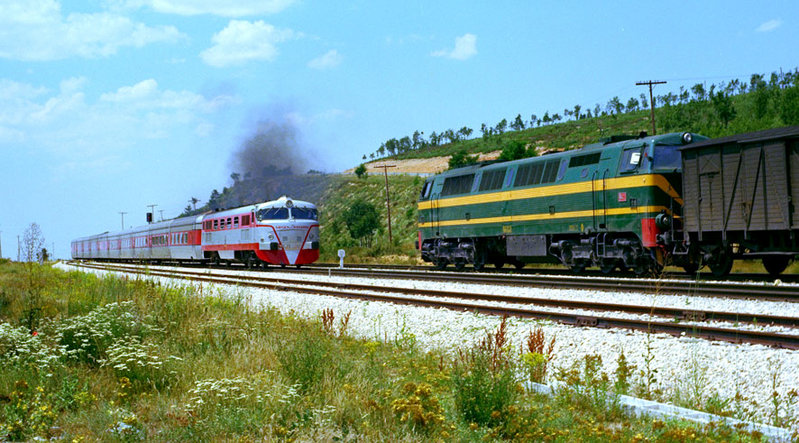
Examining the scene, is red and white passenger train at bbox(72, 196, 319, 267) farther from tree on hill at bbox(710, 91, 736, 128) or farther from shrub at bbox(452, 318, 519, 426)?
tree on hill at bbox(710, 91, 736, 128)

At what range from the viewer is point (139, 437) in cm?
510

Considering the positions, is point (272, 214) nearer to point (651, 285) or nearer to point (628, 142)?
point (628, 142)

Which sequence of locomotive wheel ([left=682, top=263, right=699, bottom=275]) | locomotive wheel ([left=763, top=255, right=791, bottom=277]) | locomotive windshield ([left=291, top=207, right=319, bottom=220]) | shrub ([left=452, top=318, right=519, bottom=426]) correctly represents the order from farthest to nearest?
locomotive windshield ([left=291, top=207, right=319, bottom=220])
locomotive wheel ([left=682, top=263, right=699, bottom=275])
locomotive wheel ([left=763, top=255, right=791, bottom=277])
shrub ([left=452, top=318, right=519, bottom=426])

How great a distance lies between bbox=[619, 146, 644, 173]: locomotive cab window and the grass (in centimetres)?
1058

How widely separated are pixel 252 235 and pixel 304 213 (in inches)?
98.2

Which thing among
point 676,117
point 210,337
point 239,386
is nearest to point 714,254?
point 210,337

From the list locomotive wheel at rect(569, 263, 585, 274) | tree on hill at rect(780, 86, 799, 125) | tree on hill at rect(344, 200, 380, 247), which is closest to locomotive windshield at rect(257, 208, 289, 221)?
locomotive wheel at rect(569, 263, 585, 274)

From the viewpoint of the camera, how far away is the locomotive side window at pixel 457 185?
2433cm

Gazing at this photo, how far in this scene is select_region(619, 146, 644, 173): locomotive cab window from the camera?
57.8 ft

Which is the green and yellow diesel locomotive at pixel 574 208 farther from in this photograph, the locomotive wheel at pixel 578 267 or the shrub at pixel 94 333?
the shrub at pixel 94 333

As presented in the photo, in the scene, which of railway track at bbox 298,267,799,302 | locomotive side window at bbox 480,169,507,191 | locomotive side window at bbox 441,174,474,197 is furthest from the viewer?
locomotive side window at bbox 441,174,474,197

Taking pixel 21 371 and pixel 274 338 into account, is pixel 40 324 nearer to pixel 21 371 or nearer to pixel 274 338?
pixel 21 371

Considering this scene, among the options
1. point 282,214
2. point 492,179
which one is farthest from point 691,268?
point 282,214

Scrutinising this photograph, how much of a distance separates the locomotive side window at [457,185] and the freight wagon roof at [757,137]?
8.65 metres
